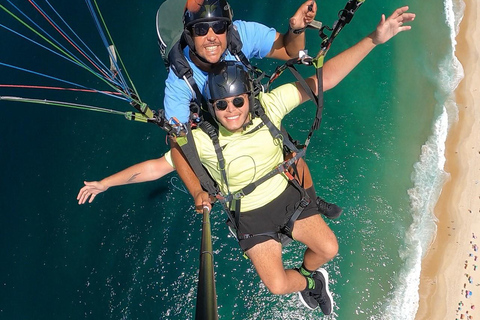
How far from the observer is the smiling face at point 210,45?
3.68 meters

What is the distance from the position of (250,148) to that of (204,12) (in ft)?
4.11

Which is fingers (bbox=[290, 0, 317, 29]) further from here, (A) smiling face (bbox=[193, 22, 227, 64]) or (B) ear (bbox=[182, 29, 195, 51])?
(B) ear (bbox=[182, 29, 195, 51])

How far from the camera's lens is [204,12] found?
360cm

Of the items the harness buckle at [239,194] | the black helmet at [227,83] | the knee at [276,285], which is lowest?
the knee at [276,285]

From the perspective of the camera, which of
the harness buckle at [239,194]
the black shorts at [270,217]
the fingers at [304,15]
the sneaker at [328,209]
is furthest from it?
the sneaker at [328,209]

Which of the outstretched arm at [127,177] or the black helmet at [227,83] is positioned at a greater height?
the black helmet at [227,83]

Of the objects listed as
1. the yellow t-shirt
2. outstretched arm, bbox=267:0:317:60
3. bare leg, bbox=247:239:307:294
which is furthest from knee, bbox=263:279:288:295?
outstretched arm, bbox=267:0:317:60

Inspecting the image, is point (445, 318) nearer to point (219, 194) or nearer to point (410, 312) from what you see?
point (410, 312)

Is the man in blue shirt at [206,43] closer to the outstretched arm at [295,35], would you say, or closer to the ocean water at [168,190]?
the outstretched arm at [295,35]

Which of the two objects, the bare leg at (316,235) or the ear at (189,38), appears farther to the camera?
the bare leg at (316,235)

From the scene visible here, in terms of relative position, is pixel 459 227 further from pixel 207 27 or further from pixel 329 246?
pixel 207 27

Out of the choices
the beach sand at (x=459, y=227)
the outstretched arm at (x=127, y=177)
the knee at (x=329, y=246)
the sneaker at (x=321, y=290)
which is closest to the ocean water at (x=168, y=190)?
the beach sand at (x=459, y=227)

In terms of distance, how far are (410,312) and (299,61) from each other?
575 cm

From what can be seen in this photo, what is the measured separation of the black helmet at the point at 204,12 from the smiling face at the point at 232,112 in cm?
78
